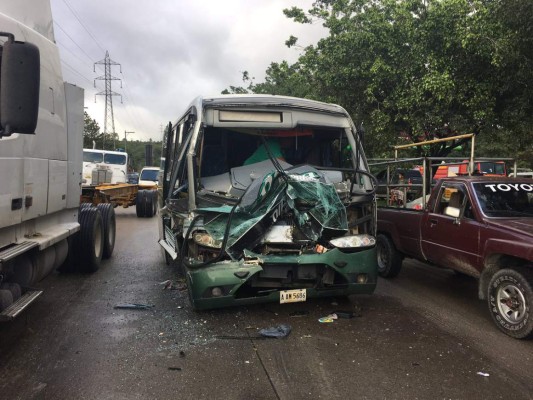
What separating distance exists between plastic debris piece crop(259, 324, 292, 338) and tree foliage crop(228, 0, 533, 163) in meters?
7.12

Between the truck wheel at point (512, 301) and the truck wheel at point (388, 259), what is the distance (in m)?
2.22

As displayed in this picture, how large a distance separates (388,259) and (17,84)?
5.82m

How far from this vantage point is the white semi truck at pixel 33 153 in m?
2.79

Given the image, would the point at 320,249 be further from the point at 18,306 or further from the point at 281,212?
the point at 18,306

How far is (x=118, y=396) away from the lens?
126 inches

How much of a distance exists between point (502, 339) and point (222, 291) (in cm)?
293

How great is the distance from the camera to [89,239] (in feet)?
22.5

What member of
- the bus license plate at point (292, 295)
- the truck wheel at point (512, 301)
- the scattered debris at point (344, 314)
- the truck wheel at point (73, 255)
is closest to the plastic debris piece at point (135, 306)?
the bus license plate at point (292, 295)

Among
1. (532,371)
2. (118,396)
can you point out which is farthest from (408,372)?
(118,396)

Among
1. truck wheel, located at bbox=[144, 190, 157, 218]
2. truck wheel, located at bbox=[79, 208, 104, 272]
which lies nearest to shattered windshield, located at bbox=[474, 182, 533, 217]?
truck wheel, located at bbox=[79, 208, 104, 272]

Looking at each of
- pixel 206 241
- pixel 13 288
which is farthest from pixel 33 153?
pixel 206 241

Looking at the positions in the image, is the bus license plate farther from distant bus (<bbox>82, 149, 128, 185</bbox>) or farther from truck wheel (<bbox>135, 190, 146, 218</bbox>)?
distant bus (<bbox>82, 149, 128, 185</bbox>)

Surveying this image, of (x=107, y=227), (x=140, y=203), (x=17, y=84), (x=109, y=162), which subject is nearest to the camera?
(x=17, y=84)

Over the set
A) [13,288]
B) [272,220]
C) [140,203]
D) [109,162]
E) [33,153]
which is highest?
[109,162]
